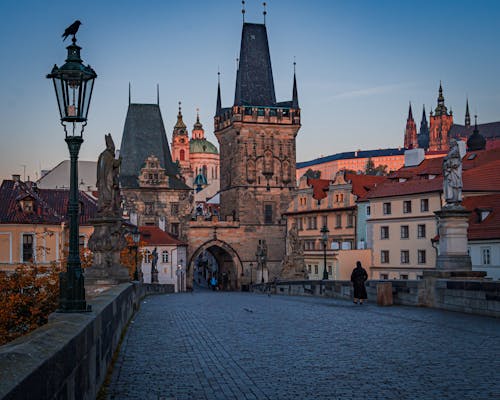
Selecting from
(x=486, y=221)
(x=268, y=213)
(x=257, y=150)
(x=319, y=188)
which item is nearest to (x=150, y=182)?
(x=257, y=150)

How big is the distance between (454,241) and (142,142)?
7114 cm

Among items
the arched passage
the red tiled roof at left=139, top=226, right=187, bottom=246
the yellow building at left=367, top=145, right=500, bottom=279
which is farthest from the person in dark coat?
the arched passage

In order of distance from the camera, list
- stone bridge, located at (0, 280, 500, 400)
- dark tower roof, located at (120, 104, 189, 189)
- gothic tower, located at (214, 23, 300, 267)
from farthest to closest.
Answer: dark tower roof, located at (120, 104, 189, 189)
gothic tower, located at (214, 23, 300, 267)
stone bridge, located at (0, 280, 500, 400)

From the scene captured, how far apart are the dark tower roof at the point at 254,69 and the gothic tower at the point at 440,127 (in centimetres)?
10958

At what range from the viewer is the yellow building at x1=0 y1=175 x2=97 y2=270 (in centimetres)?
5095

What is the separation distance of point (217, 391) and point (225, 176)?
81.3m

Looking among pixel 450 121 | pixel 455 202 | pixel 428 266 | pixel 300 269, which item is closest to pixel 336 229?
pixel 428 266

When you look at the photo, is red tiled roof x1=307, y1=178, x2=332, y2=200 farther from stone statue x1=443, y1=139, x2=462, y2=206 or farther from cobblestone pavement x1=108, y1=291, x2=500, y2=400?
cobblestone pavement x1=108, y1=291, x2=500, y2=400

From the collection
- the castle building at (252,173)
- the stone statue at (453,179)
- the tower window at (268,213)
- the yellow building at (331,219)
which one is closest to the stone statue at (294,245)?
the yellow building at (331,219)

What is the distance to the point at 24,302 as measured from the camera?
54.5 ft

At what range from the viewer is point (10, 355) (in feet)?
14.5

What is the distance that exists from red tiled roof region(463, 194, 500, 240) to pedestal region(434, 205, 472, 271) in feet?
70.1

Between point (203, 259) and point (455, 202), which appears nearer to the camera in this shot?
point (455, 202)

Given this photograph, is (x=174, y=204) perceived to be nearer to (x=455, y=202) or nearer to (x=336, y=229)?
(x=336, y=229)
